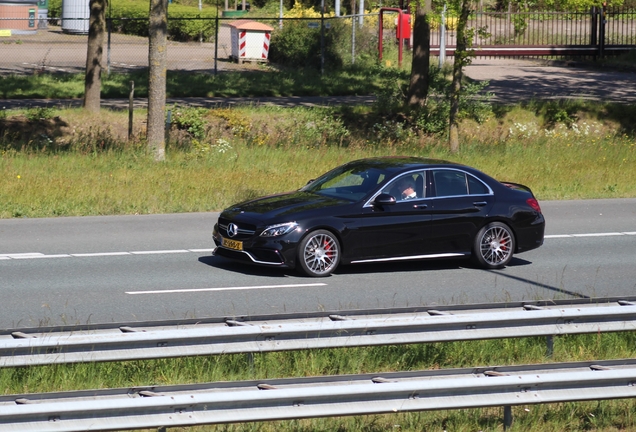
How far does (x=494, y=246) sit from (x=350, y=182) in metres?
2.08

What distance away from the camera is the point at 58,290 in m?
11.3

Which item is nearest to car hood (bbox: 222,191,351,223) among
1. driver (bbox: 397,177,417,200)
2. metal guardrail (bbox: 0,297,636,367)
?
driver (bbox: 397,177,417,200)

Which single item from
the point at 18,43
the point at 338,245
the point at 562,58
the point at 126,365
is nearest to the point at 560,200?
the point at 338,245

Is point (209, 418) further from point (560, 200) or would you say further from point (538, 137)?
point (538, 137)

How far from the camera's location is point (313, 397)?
602 cm

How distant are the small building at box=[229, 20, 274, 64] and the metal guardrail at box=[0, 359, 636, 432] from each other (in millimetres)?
33174

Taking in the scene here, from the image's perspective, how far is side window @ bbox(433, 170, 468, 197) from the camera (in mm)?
12969

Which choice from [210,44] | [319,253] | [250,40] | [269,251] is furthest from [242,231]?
[210,44]

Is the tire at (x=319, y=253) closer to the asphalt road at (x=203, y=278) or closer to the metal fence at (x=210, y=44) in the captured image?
the asphalt road at (x=203, y=278)

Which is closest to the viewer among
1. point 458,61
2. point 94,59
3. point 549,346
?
point 549,346

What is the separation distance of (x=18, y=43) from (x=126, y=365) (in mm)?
39229

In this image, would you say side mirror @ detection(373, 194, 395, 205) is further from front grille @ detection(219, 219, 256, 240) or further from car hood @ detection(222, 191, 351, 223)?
front grille @ detection(219, 219, 256, 240)

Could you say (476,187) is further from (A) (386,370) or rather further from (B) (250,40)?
(B) (250,40)

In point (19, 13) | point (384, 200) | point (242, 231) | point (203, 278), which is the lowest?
point (203, 278)
